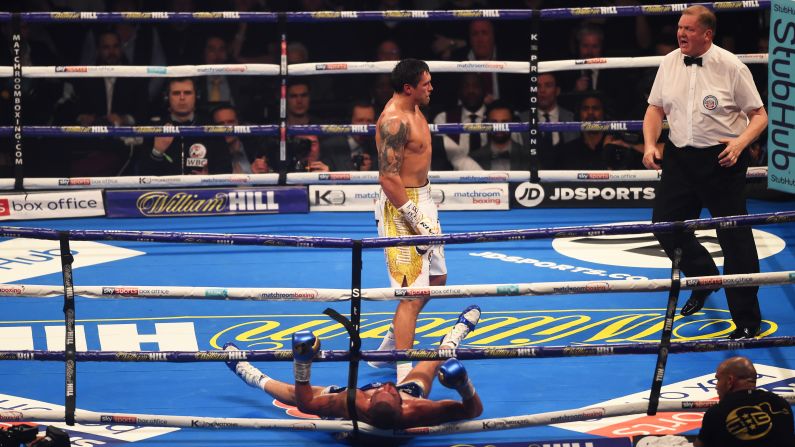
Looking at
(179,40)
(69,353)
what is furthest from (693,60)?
(179,40)

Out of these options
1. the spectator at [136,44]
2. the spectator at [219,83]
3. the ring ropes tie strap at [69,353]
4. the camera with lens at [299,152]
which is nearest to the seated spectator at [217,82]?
the spectator at [219,83]

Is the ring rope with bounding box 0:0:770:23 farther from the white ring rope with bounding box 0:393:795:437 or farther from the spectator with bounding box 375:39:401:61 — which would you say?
A: the white ring rope with bounding box 0:393:795:437

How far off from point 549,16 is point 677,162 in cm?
259

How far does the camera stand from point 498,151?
924 centimetres

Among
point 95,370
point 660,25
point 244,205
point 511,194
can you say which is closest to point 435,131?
point 511,194

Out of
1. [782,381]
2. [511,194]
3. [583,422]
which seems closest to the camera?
[583,422]

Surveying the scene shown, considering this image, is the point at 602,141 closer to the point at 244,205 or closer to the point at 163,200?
→ the point at 244,205

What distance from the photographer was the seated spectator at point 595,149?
9016 millimetres

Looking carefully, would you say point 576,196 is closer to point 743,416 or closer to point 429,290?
point 429,290

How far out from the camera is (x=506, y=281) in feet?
22.4

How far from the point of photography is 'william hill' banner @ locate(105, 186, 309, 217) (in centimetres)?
864

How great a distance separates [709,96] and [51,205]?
200 inches

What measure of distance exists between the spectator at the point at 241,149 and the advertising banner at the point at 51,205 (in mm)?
1175

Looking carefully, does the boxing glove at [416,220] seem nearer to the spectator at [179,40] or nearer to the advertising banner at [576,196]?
the advertising banner at [576,196]
